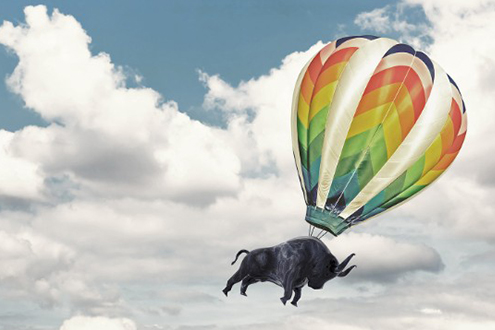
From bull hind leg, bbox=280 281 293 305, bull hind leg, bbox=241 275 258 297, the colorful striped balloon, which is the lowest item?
bull hind leg, bbox=280 281 293 305

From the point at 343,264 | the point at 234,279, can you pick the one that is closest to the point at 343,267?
the point at 343,264

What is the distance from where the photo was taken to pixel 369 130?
32812mm

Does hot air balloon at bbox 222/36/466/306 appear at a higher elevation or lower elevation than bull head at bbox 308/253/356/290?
higher

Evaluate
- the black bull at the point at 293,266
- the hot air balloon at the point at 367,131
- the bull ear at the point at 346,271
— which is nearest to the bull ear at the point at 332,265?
the black bull at the point at 293,266

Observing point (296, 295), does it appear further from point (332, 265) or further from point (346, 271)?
point (346, 271)

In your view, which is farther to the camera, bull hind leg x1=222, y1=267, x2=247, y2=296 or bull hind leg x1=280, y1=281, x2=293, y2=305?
bull hind leg x1=222, y1=267, x2=247, y2=296

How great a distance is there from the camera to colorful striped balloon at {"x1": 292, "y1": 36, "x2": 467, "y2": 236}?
3269cm

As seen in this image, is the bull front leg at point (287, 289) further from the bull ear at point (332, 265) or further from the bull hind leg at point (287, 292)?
the bull ear at point (332, 265)

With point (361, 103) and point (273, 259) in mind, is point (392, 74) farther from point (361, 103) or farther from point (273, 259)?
point (273, 259)

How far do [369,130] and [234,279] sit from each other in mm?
7362

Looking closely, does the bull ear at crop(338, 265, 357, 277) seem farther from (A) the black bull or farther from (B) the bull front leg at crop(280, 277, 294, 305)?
(B) the bull front leg at crop(280, 277, 294, 305)

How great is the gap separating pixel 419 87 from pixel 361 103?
239 centimetres

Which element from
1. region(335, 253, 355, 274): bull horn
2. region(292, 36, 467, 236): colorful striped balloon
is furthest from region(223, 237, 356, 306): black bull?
region(292, 36, 467, 236): colorful striped balloon

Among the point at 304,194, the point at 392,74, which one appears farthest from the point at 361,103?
the point at 304,194
